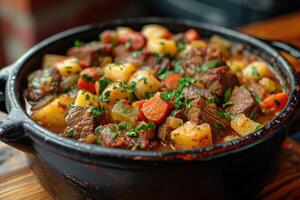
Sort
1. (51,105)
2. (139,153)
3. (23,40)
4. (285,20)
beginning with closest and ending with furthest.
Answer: (139,153) < (51,105) < (285,20) < (23,40)

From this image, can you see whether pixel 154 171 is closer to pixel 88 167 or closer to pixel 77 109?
pixel 88 167

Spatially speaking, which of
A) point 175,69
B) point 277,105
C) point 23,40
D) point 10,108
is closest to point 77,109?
point 10,108

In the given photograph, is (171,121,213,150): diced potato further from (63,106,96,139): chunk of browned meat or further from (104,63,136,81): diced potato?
(104,63,136,81): diced potato

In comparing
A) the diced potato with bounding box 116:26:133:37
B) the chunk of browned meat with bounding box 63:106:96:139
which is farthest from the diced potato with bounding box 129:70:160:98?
the diced potato with bounding box 116:26:133:37

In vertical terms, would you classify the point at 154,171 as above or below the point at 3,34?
above

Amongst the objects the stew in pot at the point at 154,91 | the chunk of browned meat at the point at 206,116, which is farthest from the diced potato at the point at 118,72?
the chunk of browned meat at the point at 206,116

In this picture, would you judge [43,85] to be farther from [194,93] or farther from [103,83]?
[194,93]
